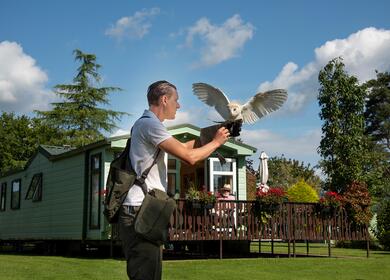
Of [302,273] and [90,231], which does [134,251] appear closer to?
[302,273]

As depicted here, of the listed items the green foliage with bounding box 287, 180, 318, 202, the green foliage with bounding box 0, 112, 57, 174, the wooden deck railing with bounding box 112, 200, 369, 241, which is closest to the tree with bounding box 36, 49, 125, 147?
the green foliage with bounding box 0, 112, 57, 174

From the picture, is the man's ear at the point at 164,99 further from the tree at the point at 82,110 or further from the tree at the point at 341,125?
the tree at the point at 82,110

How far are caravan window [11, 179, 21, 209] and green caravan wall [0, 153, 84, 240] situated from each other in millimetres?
191

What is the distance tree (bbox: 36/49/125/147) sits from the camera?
125 feet

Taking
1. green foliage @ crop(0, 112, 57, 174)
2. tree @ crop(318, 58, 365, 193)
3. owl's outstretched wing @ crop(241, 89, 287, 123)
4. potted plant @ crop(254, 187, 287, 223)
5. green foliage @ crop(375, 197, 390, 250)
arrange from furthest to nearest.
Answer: green foliage @ crop(0, 112, 57, 174), tree @ crop(318, 58, 365, 193), green foliage @ crop(375, 197, 390, 250), potted plant @ crop(254, 187, 287, 223), owl's outstretched wing @ crop(241, 89, 287, 123)

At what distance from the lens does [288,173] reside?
47125 millimetres

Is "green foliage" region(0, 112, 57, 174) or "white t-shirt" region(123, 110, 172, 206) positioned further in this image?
"green foliage" region(0, 112, 57, 174)

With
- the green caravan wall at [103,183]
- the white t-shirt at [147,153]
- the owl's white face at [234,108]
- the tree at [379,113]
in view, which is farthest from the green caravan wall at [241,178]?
the tree at [379,113]

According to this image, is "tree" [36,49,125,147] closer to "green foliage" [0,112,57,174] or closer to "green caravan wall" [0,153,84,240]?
"green foliage" [0,112,57,174]

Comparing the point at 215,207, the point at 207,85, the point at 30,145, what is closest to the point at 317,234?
the point at 215,207

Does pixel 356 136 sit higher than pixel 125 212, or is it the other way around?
pixel 356 136

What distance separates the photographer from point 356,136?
25.8m

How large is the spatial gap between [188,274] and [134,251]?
6.23 m

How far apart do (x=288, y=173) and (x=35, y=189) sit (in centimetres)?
3143
